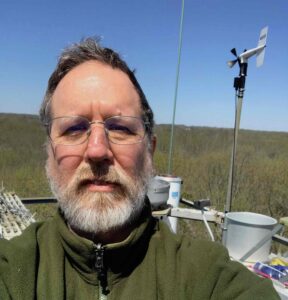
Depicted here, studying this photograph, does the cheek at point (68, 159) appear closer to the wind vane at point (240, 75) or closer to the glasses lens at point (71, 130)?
the glasses lens at point (71, 130)

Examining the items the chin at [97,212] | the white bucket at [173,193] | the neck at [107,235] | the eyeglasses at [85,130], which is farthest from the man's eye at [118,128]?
the white bucket at [173,193]

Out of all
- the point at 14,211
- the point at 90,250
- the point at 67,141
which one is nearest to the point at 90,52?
the point at 67,141

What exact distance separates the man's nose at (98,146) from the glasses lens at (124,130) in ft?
0.10

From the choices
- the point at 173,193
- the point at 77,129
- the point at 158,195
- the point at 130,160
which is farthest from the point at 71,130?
the point at 173,193

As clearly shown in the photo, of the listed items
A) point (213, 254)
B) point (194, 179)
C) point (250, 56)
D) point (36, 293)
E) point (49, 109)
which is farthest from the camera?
point (194, 179)

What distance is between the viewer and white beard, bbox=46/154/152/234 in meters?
1.24

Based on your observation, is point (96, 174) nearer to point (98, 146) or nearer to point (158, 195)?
point (98, 146)

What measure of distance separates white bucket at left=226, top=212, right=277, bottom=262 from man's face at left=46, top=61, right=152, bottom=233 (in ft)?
4.83

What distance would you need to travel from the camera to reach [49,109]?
1460mm

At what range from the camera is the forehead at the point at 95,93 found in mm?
1321

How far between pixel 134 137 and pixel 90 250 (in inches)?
17.6

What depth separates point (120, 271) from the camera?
1.18m

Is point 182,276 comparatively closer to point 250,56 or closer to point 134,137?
point 134,137

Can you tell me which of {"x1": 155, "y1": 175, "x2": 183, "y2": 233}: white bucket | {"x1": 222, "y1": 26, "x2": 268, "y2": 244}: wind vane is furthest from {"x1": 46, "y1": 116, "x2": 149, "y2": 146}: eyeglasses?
{"x1": 155, "y1": 175, "x2": 183, "y2": 233}: white bucket
